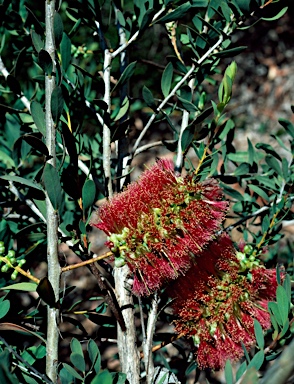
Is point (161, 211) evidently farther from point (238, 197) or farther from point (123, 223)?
point (238, 197)

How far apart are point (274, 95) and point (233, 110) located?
0.34 meters

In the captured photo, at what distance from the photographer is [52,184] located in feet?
1.84

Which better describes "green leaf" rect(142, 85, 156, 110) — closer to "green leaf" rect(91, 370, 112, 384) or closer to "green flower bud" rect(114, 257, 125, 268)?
"green flower bud" rect(114, 257, 125, 268)

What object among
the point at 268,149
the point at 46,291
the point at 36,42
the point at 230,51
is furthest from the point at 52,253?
the point at 268,149

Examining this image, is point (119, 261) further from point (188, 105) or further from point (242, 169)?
point (242, 169)

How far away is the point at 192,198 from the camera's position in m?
0.63

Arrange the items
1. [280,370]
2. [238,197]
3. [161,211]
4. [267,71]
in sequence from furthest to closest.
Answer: [267,71], [238,197], [161,211], [280,370]

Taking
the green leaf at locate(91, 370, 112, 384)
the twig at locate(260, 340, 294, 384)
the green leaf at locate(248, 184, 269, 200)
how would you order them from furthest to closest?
the green leaf at locate(248, 184, 269, 200) < the green leaf at locate(91, 370, 112, 384) < the twig at locate(260, 340, 294, 384)

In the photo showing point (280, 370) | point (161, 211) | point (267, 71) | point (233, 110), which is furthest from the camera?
point (267, 71)

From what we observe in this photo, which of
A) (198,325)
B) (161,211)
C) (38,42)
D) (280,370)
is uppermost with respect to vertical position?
(38,42)

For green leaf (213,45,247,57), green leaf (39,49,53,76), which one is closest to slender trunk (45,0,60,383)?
green leaf (39,49,53,76)

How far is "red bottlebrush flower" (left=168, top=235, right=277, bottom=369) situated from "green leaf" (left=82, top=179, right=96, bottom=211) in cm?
17

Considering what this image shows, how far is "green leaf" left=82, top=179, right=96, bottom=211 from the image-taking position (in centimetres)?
61

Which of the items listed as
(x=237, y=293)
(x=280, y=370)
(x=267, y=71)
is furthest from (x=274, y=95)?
(x=280, y=370)
